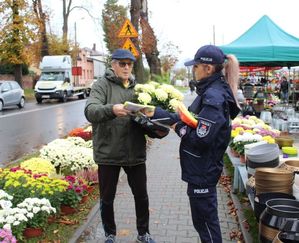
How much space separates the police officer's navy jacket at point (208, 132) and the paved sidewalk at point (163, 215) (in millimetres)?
1598

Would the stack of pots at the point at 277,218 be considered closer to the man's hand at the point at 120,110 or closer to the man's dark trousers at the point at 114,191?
the man's dark trousers at the point at 114,191

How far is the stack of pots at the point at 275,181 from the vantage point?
4.12m

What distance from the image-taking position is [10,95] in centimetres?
2486


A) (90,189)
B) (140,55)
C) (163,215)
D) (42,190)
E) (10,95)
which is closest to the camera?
(42,190)

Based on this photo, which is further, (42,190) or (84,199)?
(84,199)

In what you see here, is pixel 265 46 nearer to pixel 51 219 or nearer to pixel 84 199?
pixel 84 199

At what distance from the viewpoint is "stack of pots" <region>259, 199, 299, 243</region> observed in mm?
3140

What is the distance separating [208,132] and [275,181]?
1.38 metres

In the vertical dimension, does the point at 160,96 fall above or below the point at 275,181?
above

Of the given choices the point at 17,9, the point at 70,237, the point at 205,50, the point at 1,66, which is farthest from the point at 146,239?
the point at 1,66

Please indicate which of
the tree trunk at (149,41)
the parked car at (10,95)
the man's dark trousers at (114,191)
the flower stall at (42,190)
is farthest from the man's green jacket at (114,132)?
the parked car at (10,95)

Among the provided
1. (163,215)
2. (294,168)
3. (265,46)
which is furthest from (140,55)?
(294,168)

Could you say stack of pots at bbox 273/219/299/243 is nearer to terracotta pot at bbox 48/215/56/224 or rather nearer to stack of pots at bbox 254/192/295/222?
stack of pots at bbox 254/192/295/222

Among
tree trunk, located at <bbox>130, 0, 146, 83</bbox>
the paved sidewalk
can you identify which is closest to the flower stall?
the paved sidewalk
